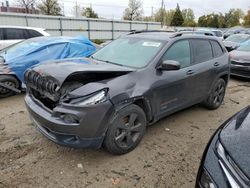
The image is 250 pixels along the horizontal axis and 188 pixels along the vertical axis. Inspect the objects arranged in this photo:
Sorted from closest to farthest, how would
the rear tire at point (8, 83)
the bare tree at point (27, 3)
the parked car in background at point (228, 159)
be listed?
the parked car in background at point (228, 159)
the rear tire at point (8, 83)
the bare tree at point (27, 3)

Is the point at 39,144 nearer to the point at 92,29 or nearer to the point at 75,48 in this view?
the point at 75,48

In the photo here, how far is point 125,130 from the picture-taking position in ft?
10.8

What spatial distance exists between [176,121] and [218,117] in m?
1.00

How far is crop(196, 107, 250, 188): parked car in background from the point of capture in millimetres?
1539

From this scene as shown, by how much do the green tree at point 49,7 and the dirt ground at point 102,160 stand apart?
3488cm

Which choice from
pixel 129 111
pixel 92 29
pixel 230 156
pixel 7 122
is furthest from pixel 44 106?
pixel 92 29

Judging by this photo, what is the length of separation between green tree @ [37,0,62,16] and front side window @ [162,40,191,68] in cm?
3540

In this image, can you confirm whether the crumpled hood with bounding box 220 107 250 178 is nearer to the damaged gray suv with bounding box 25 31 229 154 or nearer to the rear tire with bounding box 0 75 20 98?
the damaged gray suv with bounding box 25 31 229 154

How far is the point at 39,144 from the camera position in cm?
362

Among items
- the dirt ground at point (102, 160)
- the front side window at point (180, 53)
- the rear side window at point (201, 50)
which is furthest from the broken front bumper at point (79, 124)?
the rear side window at point (201, 50)

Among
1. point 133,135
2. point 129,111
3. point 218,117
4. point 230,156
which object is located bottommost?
point 218,117

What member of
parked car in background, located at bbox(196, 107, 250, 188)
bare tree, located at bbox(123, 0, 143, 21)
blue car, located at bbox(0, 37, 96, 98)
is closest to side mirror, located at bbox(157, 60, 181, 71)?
parked car in background, located at bbox(196, 107, 250, 188)

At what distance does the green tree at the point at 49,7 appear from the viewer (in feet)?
116

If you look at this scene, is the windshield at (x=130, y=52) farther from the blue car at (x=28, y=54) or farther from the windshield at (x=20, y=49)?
the windshield at (x=20, y=49)
